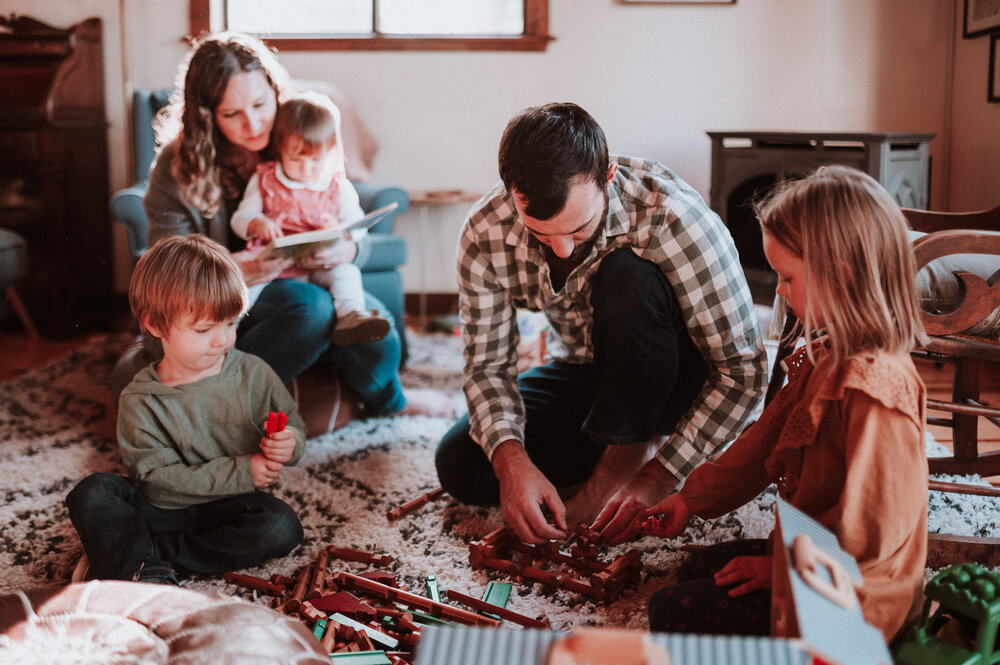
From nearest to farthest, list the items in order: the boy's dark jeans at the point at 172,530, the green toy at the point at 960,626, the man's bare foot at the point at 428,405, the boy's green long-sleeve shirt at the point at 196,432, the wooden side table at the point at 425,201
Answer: the green toy at the point at 960,626
the boy's dark jeans at the point at 172,530
the boy's green long-sleeve shirt at the point at 196,432
the man's bare foot at the point at 428,405
the wooden side table at the point at 425,201

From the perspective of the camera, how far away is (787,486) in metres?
1.16

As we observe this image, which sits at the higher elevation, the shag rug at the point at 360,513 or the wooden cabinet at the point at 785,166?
the wooden cabinet at the point at 785,166

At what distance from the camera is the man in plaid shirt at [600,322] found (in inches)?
53.5

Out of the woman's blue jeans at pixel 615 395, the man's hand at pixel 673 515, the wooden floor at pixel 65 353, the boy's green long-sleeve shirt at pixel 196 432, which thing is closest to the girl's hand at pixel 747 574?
the man's hand at pixel 673 515

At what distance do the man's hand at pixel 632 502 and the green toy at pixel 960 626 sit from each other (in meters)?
0.48

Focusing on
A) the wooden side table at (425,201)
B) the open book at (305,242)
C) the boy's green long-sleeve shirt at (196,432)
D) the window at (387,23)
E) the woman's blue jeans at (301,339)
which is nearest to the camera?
the boy's green long-sleeve shirt at (196,432)

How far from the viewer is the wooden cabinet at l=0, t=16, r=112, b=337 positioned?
329 centimetres

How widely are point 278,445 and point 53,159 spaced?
236 centimetres

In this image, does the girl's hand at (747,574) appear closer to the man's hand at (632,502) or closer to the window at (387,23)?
the man's hand at (632,502)

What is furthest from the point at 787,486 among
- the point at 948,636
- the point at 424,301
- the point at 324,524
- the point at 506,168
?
the point at 424,301

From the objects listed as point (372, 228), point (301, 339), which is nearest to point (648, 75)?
point (372, 228)

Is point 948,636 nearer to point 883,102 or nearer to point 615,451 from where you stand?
point 615,451

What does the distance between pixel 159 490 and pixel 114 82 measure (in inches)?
106

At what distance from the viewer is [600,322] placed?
5.00 ft
